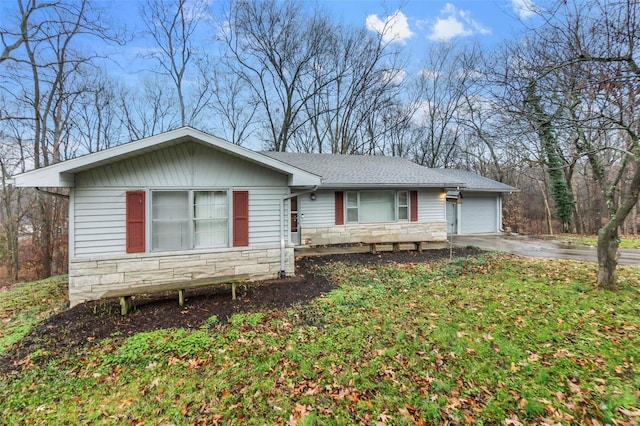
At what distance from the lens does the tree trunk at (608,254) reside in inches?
215

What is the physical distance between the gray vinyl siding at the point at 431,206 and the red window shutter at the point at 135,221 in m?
10.4

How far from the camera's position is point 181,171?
6.30 metres

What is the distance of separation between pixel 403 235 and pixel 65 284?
39.5 ft

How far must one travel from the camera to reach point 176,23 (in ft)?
59.1

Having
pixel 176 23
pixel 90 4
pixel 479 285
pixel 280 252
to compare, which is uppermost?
pixel 176 23

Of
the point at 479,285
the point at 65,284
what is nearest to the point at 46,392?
the point at 65,284

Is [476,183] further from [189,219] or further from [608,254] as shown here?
[189,219]

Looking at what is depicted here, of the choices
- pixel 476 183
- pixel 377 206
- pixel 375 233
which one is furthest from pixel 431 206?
pixel 476 183

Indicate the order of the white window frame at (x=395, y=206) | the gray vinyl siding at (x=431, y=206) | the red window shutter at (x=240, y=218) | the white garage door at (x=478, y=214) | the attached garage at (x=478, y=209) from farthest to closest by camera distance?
the white garage door at (x=478, y=214), the attached garage at (x=478, y=209), the gray vinyl siding at (x=431, y=206), the white window frame at (x=395, y=206), the red window shutter at (x=240, y=218)

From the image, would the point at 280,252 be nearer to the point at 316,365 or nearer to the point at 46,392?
the point at 316,365

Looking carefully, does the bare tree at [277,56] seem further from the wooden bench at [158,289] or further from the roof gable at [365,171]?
the wooden bench at [158,289]

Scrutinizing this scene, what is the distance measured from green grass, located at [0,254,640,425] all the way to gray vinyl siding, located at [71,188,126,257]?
250 cm

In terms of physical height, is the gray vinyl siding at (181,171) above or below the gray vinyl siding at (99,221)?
above

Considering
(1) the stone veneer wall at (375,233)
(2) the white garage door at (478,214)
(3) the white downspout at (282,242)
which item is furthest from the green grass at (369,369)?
(2) the white garage door at (478,214)
